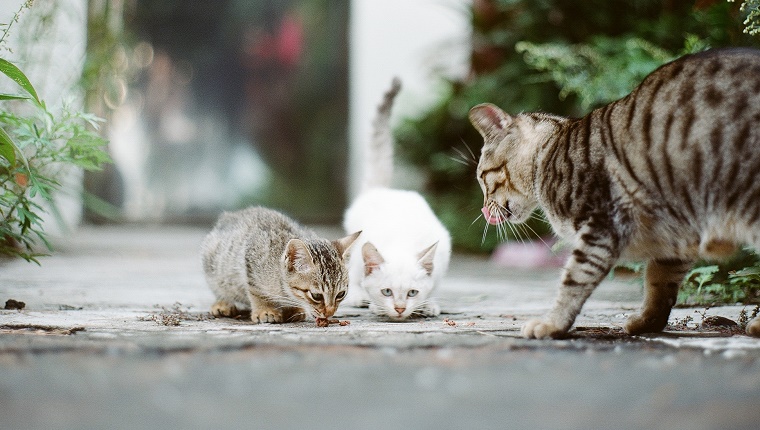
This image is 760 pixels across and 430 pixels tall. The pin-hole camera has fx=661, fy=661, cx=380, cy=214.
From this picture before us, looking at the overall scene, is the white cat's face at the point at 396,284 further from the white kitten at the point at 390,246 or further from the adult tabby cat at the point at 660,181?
the adult tabby cat at the point at 660,181

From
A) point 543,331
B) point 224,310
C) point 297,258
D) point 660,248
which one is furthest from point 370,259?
point 660,248

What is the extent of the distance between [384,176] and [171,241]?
280cm

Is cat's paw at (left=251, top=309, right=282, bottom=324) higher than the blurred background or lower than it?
lower

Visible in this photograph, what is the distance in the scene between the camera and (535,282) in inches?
141

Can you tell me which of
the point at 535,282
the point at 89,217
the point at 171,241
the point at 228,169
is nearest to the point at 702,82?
the point at 535,282

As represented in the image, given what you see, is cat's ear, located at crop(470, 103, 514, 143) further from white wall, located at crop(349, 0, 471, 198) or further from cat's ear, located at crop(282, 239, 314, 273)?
white wall, located at crop(349, 0, 471, 198)

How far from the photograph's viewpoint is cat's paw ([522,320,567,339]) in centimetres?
176

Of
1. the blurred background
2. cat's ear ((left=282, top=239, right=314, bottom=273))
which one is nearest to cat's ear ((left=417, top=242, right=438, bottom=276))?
cat's ear ((left=282, top=239, right=314, bottom=273))

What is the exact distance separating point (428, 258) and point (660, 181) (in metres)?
1.11

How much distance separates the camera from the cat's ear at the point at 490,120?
7.45 ft

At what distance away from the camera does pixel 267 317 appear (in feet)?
7.23

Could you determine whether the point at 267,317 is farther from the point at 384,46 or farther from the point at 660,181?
the point at 384,46

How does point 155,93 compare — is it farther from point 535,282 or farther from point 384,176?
point 535,282

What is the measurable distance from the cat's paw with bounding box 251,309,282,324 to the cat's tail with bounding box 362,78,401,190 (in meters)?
1.49
